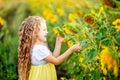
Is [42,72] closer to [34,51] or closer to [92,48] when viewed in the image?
[34,51]

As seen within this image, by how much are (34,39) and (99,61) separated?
2.30 feet

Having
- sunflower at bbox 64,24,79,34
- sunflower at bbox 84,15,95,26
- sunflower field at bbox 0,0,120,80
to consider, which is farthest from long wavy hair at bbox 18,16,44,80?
sunflower at bbox 84,15,95,26

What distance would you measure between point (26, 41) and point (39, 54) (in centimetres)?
19

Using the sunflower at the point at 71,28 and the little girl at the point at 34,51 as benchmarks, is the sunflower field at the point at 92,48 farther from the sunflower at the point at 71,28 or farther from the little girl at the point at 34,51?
the little girl at the point at 34,51

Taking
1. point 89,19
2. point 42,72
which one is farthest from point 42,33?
point 89,19

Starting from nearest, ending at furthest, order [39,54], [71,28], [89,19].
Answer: [71,28]
[89,19]
[39,54]

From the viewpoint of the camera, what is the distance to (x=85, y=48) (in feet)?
13.7

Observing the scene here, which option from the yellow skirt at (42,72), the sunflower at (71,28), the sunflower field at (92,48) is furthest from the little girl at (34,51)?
the sunflower at (71,28)

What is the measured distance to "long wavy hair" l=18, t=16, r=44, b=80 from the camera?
14.8 ft

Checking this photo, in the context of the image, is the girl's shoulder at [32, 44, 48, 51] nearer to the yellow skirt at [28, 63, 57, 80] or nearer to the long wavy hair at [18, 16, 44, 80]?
the long wavy hair at [18, 16, 44, 80]

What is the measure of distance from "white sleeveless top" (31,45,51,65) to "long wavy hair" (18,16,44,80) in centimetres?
5

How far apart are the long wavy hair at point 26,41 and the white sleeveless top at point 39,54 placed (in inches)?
2.1

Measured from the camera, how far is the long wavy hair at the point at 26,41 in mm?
4520

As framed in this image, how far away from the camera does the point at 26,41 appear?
178 inches
